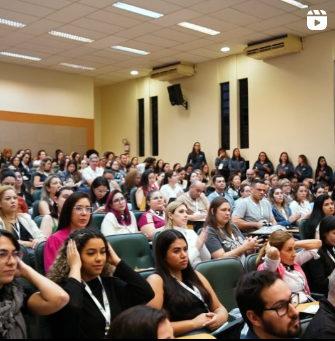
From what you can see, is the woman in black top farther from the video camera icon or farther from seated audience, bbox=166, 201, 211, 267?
the video camera icon

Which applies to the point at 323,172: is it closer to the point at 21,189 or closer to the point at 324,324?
the point at 21,189

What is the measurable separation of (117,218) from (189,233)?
94 cm

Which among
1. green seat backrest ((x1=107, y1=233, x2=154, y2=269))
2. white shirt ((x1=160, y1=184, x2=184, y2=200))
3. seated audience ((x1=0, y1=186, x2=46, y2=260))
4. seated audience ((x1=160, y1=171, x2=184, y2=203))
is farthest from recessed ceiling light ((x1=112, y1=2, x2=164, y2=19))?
green seat backrest ((x1=107, y1=233, x2=154, y2=269))

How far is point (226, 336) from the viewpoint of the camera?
7.27ft

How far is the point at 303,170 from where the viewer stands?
11.2 meters

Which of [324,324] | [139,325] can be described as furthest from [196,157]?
[139,325]

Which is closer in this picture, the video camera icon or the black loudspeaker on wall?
the video camera icon

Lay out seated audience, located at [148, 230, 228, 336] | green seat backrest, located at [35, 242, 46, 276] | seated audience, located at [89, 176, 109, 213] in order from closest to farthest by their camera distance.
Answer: seated audience, located at [148, 230, 228, 336] < green seat backrest, located at [35, 242, 46, 276] < seated audience, located at [89, 176, 109, 213]

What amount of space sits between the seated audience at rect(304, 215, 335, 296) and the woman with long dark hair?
9449 millimetres

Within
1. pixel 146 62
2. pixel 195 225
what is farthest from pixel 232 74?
pixel 195 225

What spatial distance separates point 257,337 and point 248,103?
11314 mm

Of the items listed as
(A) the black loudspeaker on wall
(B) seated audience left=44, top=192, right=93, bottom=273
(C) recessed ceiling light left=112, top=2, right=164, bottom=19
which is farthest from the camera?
(A) the black loudspeaker on wall

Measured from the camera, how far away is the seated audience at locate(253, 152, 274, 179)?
11844 mm

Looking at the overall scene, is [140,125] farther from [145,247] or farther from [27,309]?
[27,309]
